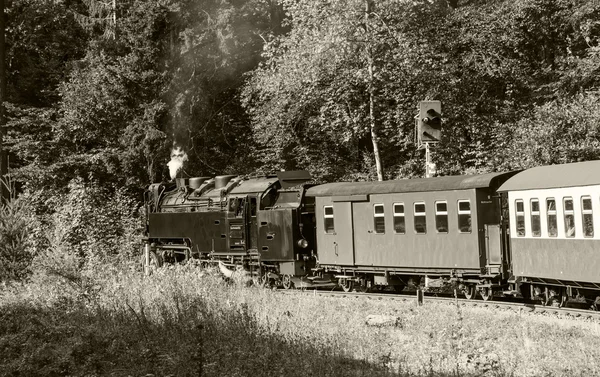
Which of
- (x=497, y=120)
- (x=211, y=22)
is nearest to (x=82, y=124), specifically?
(x=211, y=22)

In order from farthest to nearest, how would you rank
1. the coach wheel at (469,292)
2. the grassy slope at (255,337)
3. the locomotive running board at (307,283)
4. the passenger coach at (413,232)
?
the locomotive running board at (307,283)
the coach wheel at (469,292)
the passenger coach at (413,232)
the grassy slope at (255,337)

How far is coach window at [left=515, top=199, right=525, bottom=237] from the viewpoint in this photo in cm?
1734

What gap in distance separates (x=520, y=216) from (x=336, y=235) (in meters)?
5.61

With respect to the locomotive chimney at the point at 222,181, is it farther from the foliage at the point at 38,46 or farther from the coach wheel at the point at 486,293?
the foliage at the point at 38,46

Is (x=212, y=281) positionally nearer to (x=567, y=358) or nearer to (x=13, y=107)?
(x=567, y=358)

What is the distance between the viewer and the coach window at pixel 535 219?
1683 centimetres

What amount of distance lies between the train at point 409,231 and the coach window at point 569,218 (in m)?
0.02

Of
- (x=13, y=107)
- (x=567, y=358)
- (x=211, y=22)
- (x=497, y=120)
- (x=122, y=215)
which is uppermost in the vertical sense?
(x=211, y=22)

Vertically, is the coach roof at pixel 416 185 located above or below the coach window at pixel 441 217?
above

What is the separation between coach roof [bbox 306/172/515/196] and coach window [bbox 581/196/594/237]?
2683mm

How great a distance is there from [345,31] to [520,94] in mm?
8804

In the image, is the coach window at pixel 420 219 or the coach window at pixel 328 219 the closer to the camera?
the coach window at pixel 420 219

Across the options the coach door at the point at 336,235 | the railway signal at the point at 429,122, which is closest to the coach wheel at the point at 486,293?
the coach door at the point at 336,235

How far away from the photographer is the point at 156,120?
112ft
